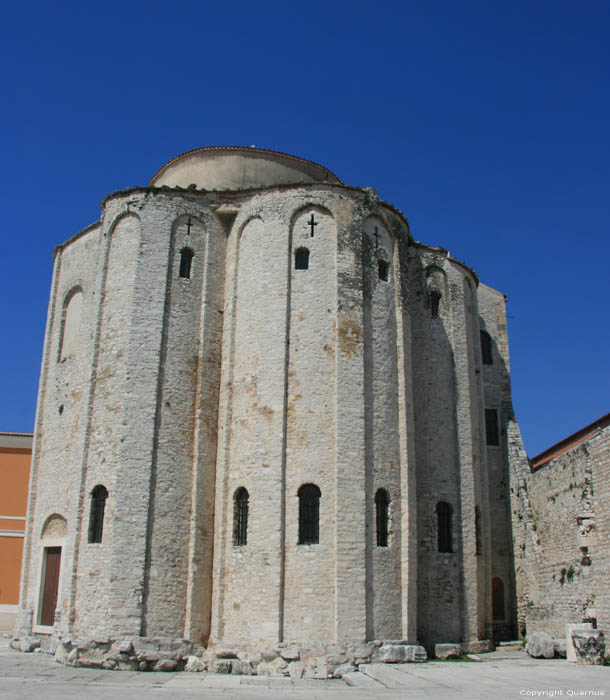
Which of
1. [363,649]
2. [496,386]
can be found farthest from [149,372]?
[496,386]

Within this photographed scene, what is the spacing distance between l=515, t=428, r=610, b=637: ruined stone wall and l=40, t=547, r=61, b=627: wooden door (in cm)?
1420

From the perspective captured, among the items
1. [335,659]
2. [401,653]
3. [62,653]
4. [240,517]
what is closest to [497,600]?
[401,653]

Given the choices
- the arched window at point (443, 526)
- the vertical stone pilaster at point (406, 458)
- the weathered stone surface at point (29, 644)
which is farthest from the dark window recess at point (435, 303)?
the weathered stone surface at point (29, 644)

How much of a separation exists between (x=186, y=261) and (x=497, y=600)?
15.1m

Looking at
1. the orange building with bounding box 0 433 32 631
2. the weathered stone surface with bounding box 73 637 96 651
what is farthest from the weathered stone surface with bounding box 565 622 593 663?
the orange building with bounding box 0 433 32 631

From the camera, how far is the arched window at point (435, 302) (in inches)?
947

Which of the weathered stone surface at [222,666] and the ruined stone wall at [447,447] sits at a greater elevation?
the ruined stone wall at [447,447]

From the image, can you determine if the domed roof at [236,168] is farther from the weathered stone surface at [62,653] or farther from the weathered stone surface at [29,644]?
the weathered stone surface at [29,644]

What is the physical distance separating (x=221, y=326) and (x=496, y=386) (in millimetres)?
11695

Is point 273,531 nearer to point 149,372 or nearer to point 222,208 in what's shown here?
point 149,372

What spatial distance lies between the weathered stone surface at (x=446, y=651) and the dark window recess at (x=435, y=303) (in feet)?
32.3

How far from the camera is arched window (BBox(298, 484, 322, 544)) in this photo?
1867 cm

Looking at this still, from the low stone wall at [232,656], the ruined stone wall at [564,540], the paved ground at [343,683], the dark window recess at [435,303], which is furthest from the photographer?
the dark window recess at [435,303]

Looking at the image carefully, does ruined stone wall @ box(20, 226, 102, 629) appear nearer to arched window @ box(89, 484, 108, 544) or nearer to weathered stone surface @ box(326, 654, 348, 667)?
arched window @ box(89, 484, 108, 544)
